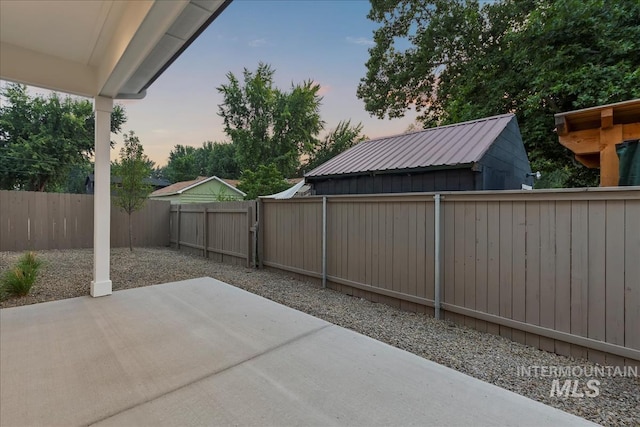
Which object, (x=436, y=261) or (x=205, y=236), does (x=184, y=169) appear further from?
(x=436, y=261)

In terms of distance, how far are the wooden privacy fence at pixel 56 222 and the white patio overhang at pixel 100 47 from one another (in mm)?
6458

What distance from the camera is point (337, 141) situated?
24.7m

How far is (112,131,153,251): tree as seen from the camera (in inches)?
334

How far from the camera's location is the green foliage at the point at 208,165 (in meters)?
31.2

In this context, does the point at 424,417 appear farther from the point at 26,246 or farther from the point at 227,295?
the point at 26,246

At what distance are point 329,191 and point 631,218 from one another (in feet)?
19.5

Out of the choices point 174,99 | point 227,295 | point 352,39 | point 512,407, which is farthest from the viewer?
point 352,39

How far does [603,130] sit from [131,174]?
9996mm

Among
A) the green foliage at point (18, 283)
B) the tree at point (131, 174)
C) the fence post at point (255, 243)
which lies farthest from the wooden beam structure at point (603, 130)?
the tree at point (131, 174)

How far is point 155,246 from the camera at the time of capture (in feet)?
33.3

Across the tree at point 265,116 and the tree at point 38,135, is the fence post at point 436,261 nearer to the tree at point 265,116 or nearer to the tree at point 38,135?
the tree at point 265,116

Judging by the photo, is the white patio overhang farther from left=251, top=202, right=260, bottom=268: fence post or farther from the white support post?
left=251, top=202, right=260, bottom=268: fence post

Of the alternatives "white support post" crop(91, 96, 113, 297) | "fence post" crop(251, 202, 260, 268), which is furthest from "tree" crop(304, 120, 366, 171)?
"white support post" crop(91, 96, 113, 297)

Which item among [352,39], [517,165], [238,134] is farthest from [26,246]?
[238,134]
